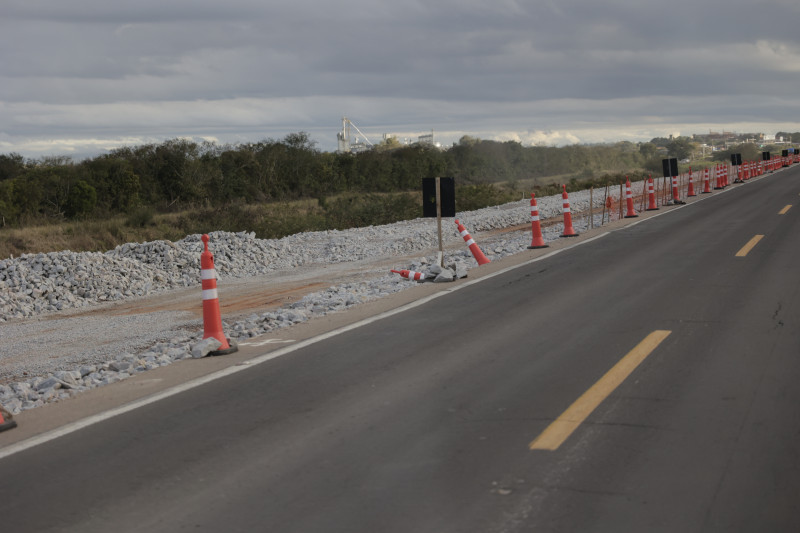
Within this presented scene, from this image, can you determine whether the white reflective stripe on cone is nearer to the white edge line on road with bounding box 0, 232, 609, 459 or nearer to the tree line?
the white edge line on road with bounding box 0, 232, 609, 459

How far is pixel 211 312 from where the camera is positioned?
9492mm

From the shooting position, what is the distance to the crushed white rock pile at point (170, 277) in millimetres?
9312

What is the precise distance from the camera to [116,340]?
13.3 metres

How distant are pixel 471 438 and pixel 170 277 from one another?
16746 mm

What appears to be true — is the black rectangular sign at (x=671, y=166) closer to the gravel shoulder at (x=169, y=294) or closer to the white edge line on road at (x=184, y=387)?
the gravel shoulder at (x=169, y=294)

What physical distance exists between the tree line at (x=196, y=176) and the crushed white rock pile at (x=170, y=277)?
17863 mm

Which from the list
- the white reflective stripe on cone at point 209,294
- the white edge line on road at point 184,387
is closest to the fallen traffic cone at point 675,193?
the white edge line on road at point 184,387

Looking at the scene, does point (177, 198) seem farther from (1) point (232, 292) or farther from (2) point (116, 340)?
(2) point (116, 340)

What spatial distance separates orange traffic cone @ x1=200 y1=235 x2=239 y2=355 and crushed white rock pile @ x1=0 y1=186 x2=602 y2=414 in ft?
1.29

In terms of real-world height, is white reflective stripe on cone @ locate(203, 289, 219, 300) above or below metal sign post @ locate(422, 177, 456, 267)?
below

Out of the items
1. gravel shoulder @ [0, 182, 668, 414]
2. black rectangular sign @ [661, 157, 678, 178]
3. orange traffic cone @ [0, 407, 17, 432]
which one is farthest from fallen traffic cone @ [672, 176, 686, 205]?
orange traffic cone @ [0, 407, 17, 432]

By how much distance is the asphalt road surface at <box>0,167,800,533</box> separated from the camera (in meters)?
4.70

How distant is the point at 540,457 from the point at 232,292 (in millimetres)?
14218

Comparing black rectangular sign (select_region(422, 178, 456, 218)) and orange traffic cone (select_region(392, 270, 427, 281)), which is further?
black rectangular sign (select_region(422, 178, 456, 218))
